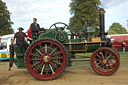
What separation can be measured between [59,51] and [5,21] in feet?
74.0

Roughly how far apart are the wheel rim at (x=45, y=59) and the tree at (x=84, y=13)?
784 inches

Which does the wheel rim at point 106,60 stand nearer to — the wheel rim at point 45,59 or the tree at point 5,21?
the wheel rim at point 45,59

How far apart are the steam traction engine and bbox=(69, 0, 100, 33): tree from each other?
1921 cm

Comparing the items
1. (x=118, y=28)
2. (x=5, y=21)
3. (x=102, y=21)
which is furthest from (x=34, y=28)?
(x=118, y=28)

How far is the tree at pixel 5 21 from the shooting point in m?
23.8

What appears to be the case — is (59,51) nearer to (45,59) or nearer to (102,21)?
(45,59)

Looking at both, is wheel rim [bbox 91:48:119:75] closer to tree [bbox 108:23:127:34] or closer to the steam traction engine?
the steam traction engine

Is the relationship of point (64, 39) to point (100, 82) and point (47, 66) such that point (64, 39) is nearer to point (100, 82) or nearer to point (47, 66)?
point (47, 66)

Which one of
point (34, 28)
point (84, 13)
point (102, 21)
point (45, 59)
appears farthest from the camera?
point (84, 13)

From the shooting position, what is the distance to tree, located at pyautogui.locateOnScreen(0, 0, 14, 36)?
23791 millimetres

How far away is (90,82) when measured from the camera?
420cm

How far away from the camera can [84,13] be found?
84.0ft

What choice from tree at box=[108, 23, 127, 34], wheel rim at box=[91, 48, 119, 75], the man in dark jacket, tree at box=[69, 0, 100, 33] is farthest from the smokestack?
tree at box=[108, 23, 127, 34]

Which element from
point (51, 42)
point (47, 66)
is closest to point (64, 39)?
point (51, 42)
